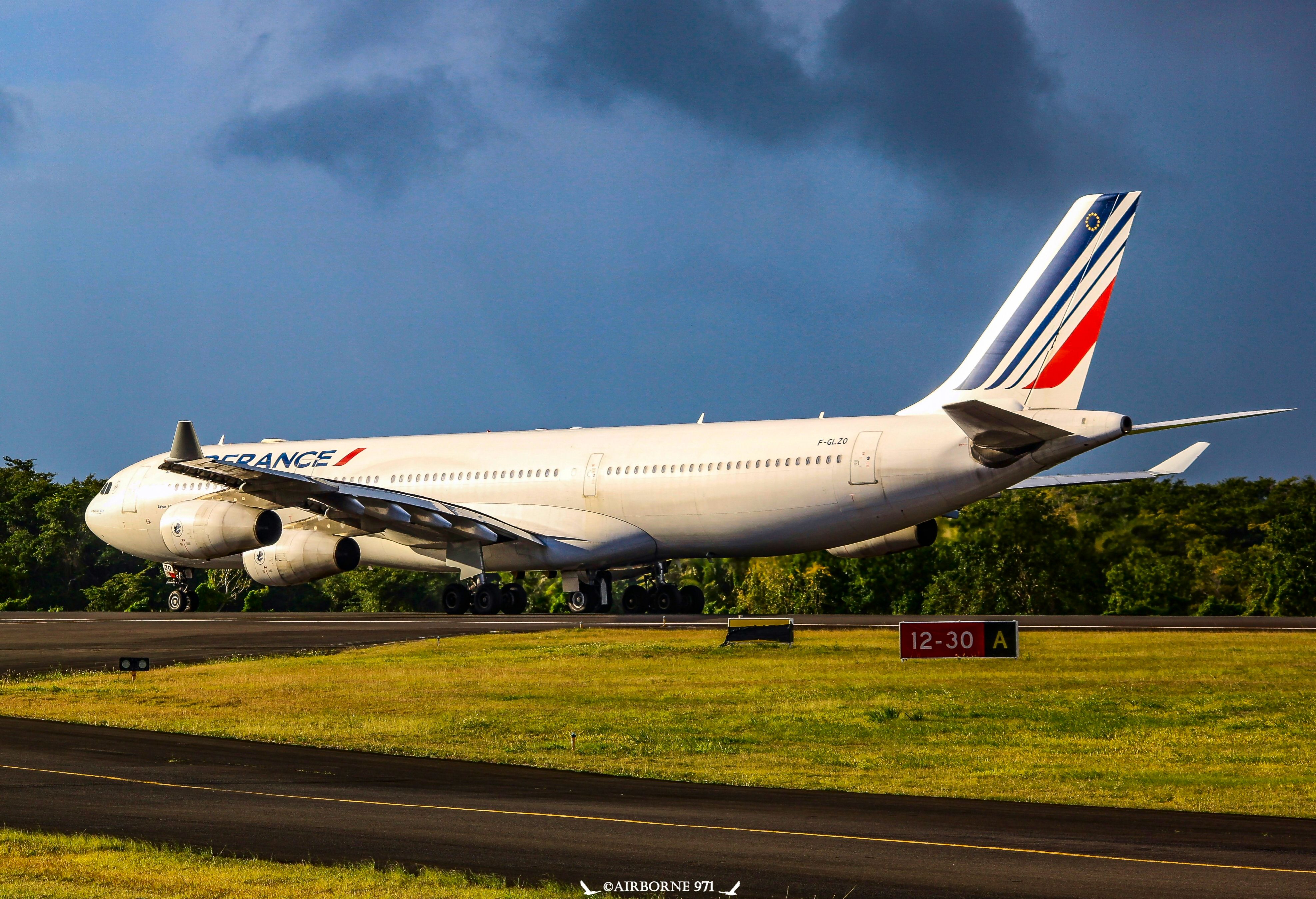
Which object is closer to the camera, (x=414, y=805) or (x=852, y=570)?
(x=414, y=805)

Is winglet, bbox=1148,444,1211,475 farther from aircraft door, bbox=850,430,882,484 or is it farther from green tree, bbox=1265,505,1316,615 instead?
green tree, bbox=1265,505,1316,615

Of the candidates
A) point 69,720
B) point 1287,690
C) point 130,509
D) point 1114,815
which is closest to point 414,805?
point 1114,815

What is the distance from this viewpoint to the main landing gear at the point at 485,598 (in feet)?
142

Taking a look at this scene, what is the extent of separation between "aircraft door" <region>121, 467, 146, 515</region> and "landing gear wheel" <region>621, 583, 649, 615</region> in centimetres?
1679

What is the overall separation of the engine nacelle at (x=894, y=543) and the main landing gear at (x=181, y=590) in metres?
24.5

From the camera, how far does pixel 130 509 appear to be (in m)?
47.9

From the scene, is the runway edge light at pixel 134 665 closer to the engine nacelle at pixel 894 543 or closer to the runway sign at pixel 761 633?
the runway sign at pixel 761 633

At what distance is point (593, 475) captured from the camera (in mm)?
40875

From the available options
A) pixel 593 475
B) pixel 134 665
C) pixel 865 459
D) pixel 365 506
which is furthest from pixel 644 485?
pixel 134 665

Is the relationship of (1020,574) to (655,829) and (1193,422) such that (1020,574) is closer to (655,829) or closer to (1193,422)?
(1193,422)

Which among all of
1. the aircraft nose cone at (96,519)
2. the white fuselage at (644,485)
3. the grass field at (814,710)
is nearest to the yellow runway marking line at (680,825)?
the grass field at (814,710)

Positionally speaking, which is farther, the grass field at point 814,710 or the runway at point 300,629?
the runway at point 300,629

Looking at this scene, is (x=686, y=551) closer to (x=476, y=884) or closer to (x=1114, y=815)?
(x=1114, y=815)

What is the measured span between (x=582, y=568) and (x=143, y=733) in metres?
22.7
